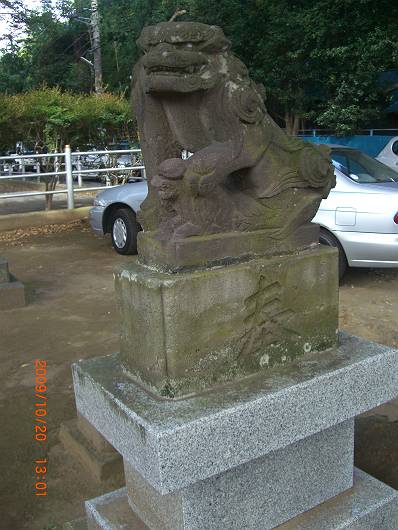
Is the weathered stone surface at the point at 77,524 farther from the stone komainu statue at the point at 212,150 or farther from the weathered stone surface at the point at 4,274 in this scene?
the weathered stone surface at the point at 4,274

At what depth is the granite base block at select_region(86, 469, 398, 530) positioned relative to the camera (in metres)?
2.40

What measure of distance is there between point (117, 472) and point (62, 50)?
1120 inches

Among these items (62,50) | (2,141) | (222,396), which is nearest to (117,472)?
(222,396)

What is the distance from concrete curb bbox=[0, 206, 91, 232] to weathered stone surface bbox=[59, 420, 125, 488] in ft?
26.4

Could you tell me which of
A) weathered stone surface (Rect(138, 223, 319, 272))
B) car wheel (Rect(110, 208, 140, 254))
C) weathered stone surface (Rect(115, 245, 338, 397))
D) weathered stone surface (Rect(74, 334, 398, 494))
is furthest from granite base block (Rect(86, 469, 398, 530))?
car wheel (Rect(110, 208, 140, 254))

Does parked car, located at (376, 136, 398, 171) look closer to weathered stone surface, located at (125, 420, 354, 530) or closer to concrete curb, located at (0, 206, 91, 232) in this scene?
concrete curb, located at (0, 206, 91, 232)

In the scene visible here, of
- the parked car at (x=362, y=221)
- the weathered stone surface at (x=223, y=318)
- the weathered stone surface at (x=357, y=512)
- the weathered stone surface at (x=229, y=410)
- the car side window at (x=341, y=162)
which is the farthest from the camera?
the car side window at (x=341, y=162)

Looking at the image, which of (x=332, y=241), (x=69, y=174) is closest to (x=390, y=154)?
(x=69, y=174)

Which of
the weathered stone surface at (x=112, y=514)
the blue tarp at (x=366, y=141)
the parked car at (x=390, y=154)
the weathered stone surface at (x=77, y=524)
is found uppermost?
the blue tarp at (x=366, y=141)

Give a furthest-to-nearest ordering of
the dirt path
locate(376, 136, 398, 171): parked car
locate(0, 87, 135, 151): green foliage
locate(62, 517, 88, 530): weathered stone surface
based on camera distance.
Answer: locate(376, 136, 398, 171): parked car < locate(0, 87, 135, 151): green foliage < the dirt path < locate(62, 517, 88, 530): weathered stone surface

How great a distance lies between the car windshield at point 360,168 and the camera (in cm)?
643

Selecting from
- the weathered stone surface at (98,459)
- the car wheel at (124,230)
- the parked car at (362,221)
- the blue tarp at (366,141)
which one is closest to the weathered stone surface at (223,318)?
the weathered stone surface at (98,459)

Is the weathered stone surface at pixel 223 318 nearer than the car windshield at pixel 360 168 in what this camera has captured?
Yes

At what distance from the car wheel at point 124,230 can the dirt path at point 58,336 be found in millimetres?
219
